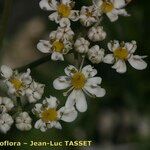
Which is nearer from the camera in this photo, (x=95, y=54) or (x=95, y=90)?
(x=95, y=54)

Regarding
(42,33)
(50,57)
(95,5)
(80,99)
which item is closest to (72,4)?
(95,5)

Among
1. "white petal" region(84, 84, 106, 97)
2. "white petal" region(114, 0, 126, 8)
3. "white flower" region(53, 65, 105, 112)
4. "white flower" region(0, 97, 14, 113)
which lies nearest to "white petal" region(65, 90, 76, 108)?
"white flower" region(53, 65, 105, 112)

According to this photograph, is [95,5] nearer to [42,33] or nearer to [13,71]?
[13,71]

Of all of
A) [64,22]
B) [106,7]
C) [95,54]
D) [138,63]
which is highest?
[106,7]

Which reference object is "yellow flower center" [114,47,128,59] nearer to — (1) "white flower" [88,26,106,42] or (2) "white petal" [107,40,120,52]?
(2) "white petal" [107,40,120,52]

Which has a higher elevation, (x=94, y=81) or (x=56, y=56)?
(x=56, y=56)

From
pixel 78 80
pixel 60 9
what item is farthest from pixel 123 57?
pixel 60 9

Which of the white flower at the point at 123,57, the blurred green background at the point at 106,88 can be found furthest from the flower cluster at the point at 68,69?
the blurred green background at the point at 106,88

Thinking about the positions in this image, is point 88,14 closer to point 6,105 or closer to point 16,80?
point 16,80
